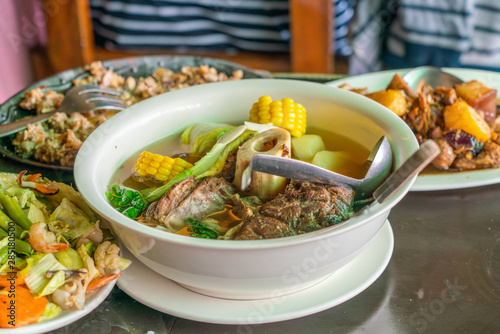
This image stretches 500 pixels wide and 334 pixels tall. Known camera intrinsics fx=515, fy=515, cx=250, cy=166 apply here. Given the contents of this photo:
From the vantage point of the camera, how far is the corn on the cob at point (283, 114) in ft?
4.76

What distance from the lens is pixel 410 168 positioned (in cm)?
102

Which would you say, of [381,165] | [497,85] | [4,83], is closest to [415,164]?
[381,165]

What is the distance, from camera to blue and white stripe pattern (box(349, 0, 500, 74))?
10.3 ft

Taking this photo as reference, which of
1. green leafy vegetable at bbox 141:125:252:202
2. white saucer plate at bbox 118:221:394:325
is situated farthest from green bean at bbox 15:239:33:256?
green leafy vegetable at bbox 141:125:252:202

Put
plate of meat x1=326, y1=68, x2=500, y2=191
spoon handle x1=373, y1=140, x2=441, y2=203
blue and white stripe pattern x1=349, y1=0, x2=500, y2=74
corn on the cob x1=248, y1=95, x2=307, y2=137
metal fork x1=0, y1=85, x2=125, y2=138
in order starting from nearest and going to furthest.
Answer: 1. spoon handle x1=373, y1=140, x2=441, y2=203
2. corn on the cob x1=248, y1=95, x2=307, y2=137
3. plate of meat x1=326, y1=68, x2=500, y2=191
4. metal fork x1=0, y1=85, x2=125, y2=138
5. blue and white stripe pattern x1=349, y1=0, x2=500, y2=74

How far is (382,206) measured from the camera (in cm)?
104

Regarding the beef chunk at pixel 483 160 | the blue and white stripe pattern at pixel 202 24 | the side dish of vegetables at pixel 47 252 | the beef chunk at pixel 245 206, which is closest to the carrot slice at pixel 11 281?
the side dish of vegetables at pixel 47 252

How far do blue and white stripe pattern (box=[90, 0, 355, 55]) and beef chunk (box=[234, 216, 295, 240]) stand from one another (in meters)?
2.62

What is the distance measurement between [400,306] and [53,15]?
3.28 m

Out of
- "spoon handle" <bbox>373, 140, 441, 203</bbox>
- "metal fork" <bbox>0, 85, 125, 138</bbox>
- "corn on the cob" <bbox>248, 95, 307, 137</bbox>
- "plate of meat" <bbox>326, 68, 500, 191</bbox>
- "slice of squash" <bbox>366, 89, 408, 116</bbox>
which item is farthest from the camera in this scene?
"metal fork" <bbox>0, 85, 125, 138</bbox>

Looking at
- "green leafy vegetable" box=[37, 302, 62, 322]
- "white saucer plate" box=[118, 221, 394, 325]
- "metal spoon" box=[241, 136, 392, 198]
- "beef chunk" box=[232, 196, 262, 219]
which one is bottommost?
"white saucer plate" box=[118, 221, 394, 325]

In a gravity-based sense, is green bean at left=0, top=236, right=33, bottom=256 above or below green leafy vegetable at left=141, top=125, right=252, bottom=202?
below

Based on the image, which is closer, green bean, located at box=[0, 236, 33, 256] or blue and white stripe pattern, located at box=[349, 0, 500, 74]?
green bean, located at box=[0, 236, 33, 256]

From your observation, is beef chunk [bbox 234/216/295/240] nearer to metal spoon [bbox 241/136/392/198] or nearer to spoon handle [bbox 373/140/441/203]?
metal spoon [bbox 241/136/392/198]
